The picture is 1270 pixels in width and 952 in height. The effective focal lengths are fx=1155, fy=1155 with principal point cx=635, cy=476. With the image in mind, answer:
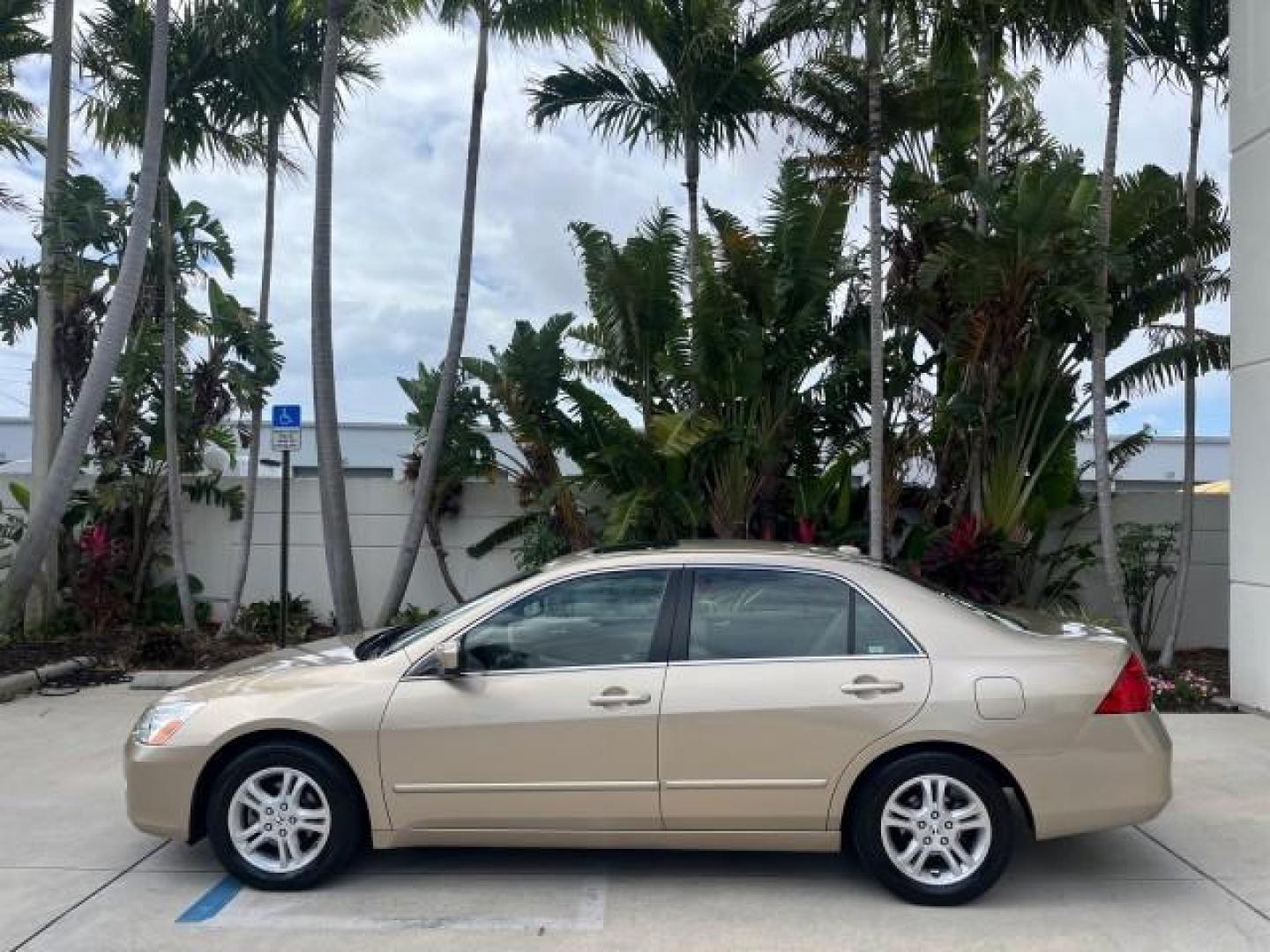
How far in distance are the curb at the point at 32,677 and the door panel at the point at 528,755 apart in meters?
6.34

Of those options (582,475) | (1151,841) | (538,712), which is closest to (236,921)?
(538,712)

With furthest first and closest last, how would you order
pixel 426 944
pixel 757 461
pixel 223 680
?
pixel 757 461 → pixel 223 680 → pixel 426 944

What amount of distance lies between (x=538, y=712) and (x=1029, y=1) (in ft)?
27.3

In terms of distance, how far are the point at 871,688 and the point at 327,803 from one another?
2407 mm

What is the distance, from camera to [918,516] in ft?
40.4

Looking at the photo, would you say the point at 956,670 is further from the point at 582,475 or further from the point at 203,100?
the point at 203,100

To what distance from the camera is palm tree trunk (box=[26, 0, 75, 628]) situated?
12.0 meters

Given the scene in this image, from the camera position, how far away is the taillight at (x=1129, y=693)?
4.91 metres

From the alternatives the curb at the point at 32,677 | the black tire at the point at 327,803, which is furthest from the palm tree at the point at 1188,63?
the curb at the point at 32,677

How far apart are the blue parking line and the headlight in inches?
27.4

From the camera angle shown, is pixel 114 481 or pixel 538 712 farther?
pixel 114 481

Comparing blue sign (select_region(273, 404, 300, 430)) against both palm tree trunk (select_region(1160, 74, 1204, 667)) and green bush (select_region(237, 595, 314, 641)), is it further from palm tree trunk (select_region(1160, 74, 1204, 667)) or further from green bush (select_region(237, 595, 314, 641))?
palm tree trunk (select_region(1160, 74, 1204, 667))

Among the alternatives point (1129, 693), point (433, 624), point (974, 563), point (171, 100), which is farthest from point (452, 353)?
point (1129, 693)

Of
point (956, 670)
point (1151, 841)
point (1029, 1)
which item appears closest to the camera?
point (956, 670)
